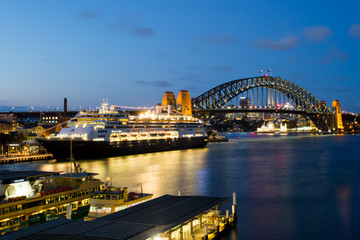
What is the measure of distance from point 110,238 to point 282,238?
7.67 m

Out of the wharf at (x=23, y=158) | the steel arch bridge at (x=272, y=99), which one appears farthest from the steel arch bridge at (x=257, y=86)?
the wharf at (x=23, y=158)

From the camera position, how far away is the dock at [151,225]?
869 centimetres

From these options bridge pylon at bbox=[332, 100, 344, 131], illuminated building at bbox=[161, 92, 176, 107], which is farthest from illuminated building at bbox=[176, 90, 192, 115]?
bridge pylon at bbox=[332, 100, 344, 131]

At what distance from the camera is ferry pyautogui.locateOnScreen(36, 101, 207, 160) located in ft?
127

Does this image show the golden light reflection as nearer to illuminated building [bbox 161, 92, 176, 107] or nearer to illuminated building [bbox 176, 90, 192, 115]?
illuminated building [bbox 161, 92, 176, 107]

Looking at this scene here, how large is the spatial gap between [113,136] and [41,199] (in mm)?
28641

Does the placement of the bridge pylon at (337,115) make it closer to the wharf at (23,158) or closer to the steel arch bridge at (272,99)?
the steel arch bridge at (272,99)

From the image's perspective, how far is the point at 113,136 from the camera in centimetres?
4238

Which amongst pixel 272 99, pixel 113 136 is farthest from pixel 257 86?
pixel 113 136

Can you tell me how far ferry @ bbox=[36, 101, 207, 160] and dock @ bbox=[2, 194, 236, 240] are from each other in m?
27.7

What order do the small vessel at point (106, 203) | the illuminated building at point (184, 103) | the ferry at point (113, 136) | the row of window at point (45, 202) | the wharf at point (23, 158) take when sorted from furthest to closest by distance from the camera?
the illuminated building at point (184, 103) < the wharf at point (23, 158) < the ferry at point (113, 136) < the small vessel at point (106, 203) < the row of window at point (45, 202)

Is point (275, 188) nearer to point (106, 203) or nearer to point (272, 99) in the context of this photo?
point (106, 203)

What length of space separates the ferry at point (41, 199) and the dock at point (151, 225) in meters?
3.09

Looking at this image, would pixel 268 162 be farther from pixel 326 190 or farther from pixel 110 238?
pixel 110 238
